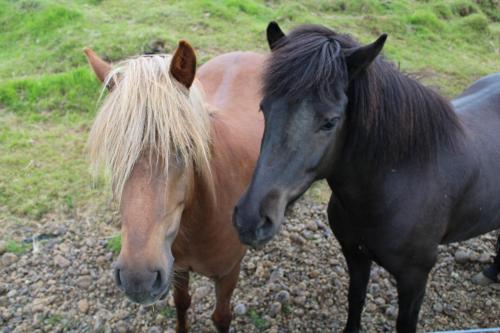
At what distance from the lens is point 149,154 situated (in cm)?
161

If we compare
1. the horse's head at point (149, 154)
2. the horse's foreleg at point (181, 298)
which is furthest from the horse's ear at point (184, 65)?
the horse's foreleg at point (181, 298)

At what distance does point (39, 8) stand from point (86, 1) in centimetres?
86

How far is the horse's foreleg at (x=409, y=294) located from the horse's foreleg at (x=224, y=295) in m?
0.91

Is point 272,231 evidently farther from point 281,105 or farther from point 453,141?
point 453,141

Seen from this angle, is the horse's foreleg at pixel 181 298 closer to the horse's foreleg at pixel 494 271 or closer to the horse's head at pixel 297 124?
the horse's head at pixel 297 124

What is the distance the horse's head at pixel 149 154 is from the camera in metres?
1.56

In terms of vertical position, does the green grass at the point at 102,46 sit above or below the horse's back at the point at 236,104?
below

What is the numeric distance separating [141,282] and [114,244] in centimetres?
194

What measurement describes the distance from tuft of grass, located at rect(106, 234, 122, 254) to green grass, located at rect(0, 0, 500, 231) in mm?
488

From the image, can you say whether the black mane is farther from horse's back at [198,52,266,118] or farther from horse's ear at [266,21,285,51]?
horse's back at [198,52,266,118]

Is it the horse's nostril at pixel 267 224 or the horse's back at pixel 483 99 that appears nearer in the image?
the horse's nostril at pixel 267 224

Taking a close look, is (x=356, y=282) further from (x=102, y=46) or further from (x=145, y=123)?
(x=102, y=46)

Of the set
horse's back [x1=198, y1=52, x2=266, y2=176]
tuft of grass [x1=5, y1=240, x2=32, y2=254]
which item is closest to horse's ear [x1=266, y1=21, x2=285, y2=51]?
horse's back [x1=198, y1=52, x2=266, y2=176]

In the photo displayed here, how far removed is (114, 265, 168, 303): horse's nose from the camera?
1552mm
